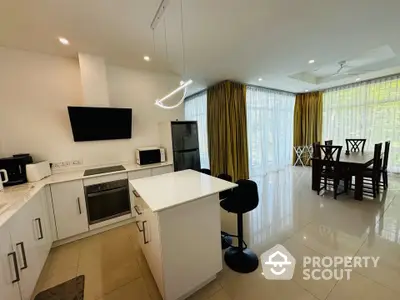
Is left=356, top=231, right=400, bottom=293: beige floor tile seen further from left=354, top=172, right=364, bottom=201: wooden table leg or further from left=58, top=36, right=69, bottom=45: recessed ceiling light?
left=58, top=36, right=69, bottom=45: recessed ceiling light

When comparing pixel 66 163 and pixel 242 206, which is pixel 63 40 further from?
pixel 242 206

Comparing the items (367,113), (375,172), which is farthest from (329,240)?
(367,113)

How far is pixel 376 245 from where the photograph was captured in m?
2.06

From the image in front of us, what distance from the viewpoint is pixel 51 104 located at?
106 inches

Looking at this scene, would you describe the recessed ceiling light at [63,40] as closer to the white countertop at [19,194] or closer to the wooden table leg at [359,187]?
the white countertop at [19,194]

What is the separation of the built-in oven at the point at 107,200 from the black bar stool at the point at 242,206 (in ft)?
5.60

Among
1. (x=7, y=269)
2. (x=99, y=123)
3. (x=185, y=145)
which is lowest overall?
(x=7, y=269)

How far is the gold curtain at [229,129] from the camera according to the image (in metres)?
4.45

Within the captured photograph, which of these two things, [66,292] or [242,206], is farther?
[242,206]

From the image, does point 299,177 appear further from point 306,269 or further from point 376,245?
point 306,269

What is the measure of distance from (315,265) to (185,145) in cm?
265

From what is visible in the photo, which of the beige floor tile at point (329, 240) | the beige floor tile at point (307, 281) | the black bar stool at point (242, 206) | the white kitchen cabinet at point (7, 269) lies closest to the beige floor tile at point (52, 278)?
the white kitchen cabinet at point (7, 269)

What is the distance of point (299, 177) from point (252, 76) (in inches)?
125

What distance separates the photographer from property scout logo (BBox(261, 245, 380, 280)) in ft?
5.61
